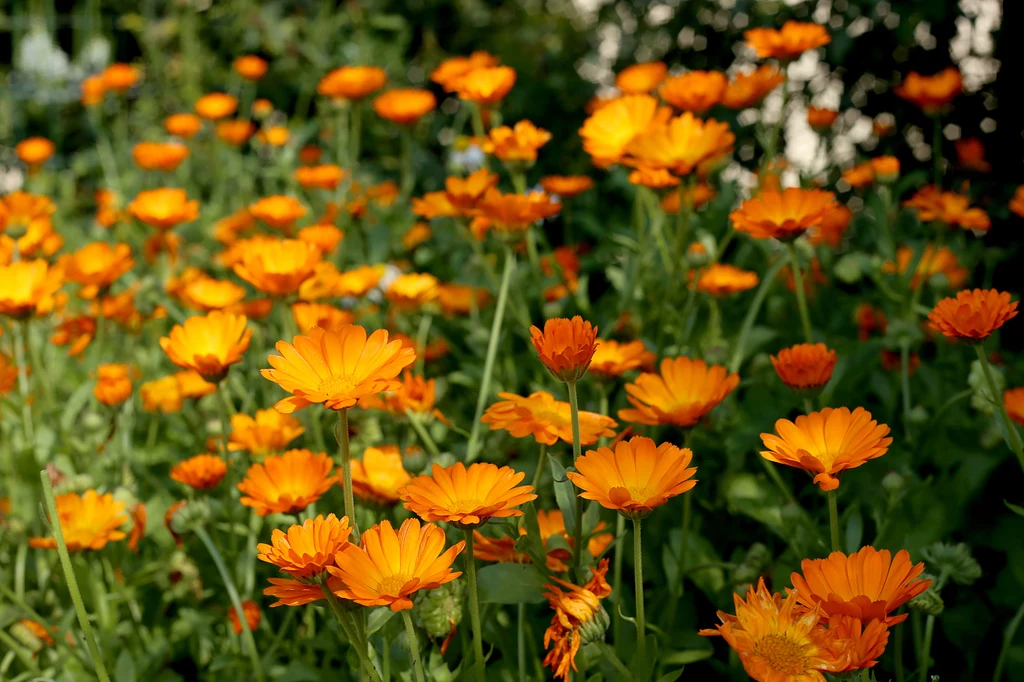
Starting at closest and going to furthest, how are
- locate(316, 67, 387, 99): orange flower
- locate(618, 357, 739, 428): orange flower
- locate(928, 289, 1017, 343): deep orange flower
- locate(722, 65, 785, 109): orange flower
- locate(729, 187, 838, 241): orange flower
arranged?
1. locate(928, 289, 1017, 343): deep orange flower
2. locate(618, 357, 739, 428): orange flower
3. locate(729, 187, 838, 241): orange flower
4. locate(722, 65, 785, 109): orange flower
5. locate(316, 67, 387, 99): orange flower

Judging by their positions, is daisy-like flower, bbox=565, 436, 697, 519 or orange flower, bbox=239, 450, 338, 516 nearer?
daisy-like flower, bbox=565, 436, 697, 519

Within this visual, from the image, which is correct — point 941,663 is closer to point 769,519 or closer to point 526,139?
point 769,519

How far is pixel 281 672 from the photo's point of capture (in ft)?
4.16

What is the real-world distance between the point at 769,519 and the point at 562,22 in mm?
2531

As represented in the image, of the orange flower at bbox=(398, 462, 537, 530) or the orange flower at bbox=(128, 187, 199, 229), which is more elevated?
the orange flower at bbox=(398, 462, 537, 530)

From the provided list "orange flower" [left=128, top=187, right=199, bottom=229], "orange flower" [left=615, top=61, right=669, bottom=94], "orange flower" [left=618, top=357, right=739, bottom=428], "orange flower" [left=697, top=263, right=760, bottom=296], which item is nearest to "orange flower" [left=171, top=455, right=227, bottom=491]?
"orange flower" [left=618, top=357, right=739, bottom=428]

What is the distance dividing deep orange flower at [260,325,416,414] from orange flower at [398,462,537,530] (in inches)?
4.1

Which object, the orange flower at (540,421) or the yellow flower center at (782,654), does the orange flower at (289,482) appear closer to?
the orange flower at (540,421)

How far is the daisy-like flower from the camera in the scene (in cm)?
91

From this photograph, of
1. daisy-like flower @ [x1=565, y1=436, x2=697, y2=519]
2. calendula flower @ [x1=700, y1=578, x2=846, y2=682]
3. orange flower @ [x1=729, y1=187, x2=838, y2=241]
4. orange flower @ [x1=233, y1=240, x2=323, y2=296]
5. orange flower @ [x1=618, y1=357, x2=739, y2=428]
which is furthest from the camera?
orange flower @ [x1=233, y1=240, x2=323, y2=296]

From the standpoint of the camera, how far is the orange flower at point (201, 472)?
4.38 ft

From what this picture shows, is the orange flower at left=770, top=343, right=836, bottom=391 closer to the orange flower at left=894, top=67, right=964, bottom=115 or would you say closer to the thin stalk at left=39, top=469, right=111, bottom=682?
the thin stalk at left=39, top=469, right=111, bottom=682

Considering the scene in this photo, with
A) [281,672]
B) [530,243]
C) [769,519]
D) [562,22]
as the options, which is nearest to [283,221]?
[530,243]

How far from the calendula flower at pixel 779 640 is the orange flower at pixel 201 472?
2.53 ft
